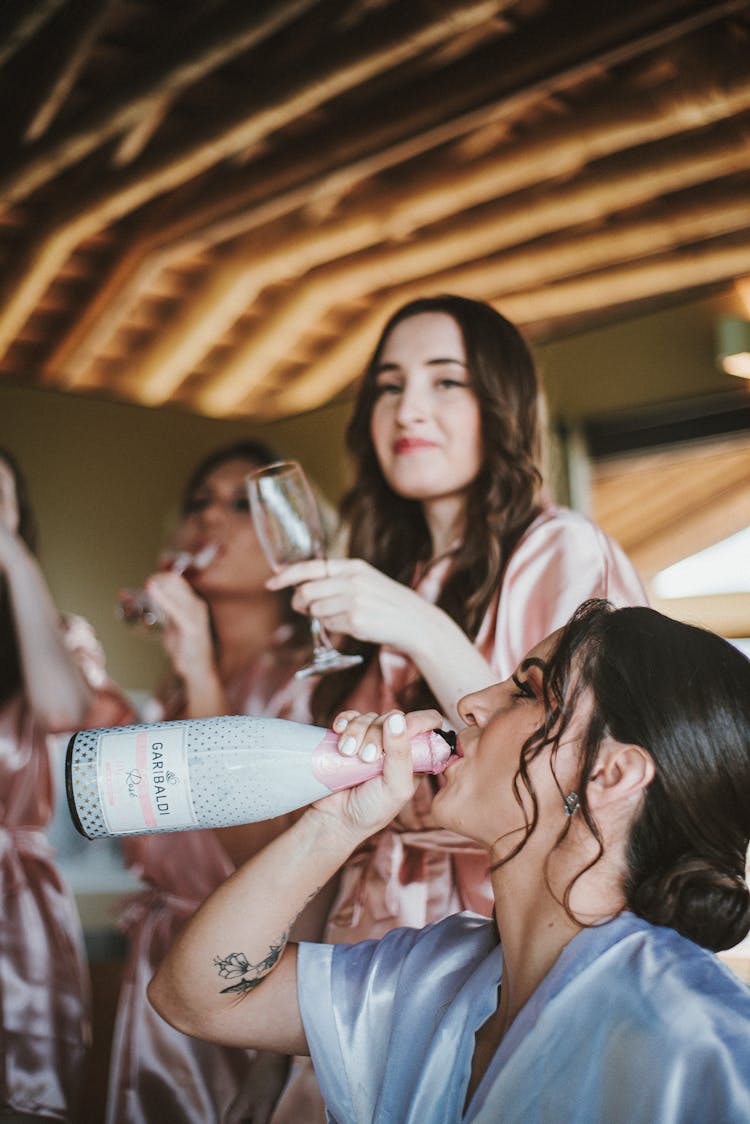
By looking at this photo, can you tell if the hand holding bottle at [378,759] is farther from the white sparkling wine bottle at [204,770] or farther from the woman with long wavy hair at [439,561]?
the woman with long wavy hair at [439,561]

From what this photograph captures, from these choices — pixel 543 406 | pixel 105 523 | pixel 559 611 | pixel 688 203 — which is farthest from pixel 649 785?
pixel 105 523

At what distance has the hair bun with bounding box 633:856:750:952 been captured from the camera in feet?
3.53

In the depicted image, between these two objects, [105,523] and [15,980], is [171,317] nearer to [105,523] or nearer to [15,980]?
[105,523]

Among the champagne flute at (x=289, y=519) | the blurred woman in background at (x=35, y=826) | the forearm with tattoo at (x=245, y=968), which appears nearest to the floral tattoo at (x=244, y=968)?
the forearm with tattoo at (x=245, y=968)

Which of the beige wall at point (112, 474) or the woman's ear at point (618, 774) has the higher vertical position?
the beige wall at point (112, 474)

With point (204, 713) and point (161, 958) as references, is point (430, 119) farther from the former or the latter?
point (161, 958)

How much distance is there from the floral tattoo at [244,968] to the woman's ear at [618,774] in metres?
0.43

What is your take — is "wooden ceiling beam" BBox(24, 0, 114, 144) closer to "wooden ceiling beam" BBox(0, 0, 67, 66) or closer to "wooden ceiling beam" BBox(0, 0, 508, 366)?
"wooden ceiling beam" BBox(0, 0, 67, 66)

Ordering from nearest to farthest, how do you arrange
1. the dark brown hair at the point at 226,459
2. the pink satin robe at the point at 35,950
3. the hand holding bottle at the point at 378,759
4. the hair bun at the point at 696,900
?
the hair bun at the point at 696,900
the hand holding bottle at the point at 378,759
the pink satin robe at the point at 35,950
the dark brown hair at the point at 226,459

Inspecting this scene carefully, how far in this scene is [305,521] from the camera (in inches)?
66.1

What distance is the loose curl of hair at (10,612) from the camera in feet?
8.53

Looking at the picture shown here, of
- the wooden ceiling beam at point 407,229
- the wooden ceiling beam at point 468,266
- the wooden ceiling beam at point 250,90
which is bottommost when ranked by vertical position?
the wooden ceiling beam at point 468,266

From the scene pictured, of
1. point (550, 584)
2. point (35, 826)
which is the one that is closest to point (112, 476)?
point (35, 826)

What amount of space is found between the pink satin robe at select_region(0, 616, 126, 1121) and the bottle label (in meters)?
1.48
